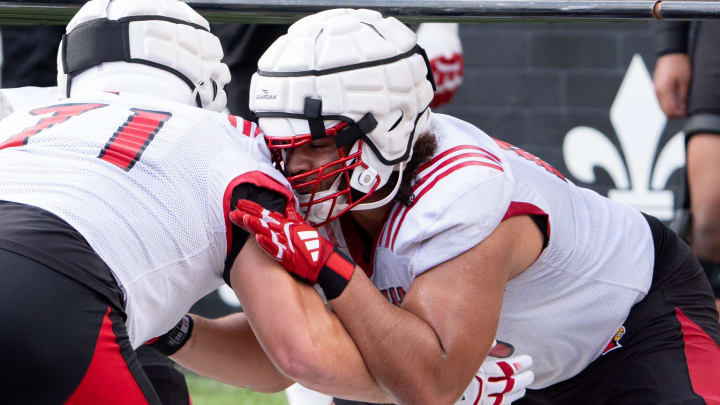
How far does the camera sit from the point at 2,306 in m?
1.72

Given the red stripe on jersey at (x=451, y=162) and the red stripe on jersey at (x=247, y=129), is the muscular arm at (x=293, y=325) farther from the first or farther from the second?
the red stripe on jersey at (x=451, y=162)

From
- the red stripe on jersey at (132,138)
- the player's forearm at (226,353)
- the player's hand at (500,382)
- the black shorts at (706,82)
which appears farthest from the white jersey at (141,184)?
the black shorts at (706,82)

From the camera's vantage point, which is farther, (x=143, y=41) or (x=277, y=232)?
(x=143, y=41)

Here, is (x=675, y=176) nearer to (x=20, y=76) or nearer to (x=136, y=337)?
(x=20, y=76)

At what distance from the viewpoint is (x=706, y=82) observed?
3.71 meters

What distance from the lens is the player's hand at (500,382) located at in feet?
7.70

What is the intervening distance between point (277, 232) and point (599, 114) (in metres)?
3.03

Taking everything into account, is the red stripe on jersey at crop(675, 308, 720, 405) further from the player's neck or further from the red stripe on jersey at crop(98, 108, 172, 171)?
the red stripe on jersey at crop(98, 108, 172, 171)

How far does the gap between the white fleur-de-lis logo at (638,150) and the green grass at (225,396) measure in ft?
5.62

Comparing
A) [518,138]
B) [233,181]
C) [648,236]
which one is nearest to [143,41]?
[233,181]

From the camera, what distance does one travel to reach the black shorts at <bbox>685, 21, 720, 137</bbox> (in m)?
3.65

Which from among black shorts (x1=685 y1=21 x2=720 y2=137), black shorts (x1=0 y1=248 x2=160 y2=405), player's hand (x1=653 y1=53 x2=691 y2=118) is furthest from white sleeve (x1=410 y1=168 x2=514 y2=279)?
player's hand (x1=653 y1=53 x2=691 y2=118)

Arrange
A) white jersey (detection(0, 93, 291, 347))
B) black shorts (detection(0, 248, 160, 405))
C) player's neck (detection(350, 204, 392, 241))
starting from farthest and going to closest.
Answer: player's neck (detection(350, 204, 392, 241)), white jersey (detection(0, 93, 291, 347)), black shorts (detection(0, 248, 160, 405))

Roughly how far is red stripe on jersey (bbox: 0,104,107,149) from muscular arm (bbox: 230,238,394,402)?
429 millimetres
